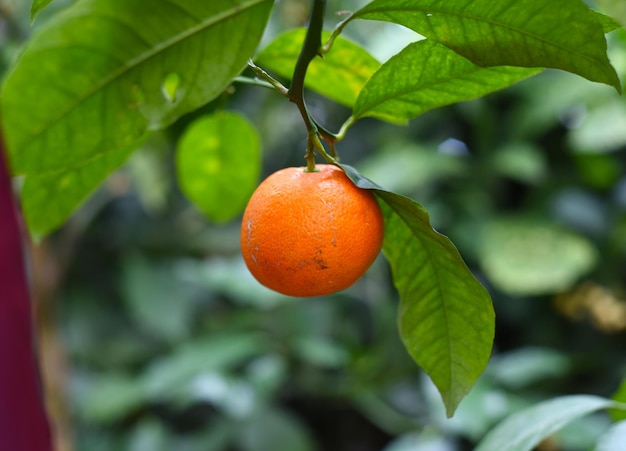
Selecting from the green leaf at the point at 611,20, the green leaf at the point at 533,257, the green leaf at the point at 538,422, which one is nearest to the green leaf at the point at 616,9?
the green leaf at the point at 611,20

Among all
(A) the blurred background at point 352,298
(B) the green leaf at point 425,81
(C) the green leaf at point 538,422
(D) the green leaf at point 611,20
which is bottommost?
(A) the blurred background at point 352,298

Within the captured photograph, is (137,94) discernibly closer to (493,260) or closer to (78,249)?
(493,260)

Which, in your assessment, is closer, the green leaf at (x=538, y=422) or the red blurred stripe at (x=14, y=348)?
the red blurred stripe at (x=14, y=348)

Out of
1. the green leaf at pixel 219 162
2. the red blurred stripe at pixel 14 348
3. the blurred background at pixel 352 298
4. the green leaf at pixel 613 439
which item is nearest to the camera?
the red blurred stripe at pixel 14 348

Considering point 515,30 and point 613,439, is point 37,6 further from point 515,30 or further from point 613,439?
point 613,439

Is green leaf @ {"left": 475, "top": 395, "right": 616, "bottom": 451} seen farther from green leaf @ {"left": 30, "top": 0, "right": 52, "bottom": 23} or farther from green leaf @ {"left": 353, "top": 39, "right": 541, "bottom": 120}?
green leaf @ {"left": 30, "top": 0, "right": 52, "bottom": 23}

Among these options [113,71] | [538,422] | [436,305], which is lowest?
[538,422]

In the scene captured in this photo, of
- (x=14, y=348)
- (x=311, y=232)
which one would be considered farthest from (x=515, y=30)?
(x=14, y=348)

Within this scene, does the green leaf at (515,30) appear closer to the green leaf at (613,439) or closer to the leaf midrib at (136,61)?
the leaf midrib at (136,61)
